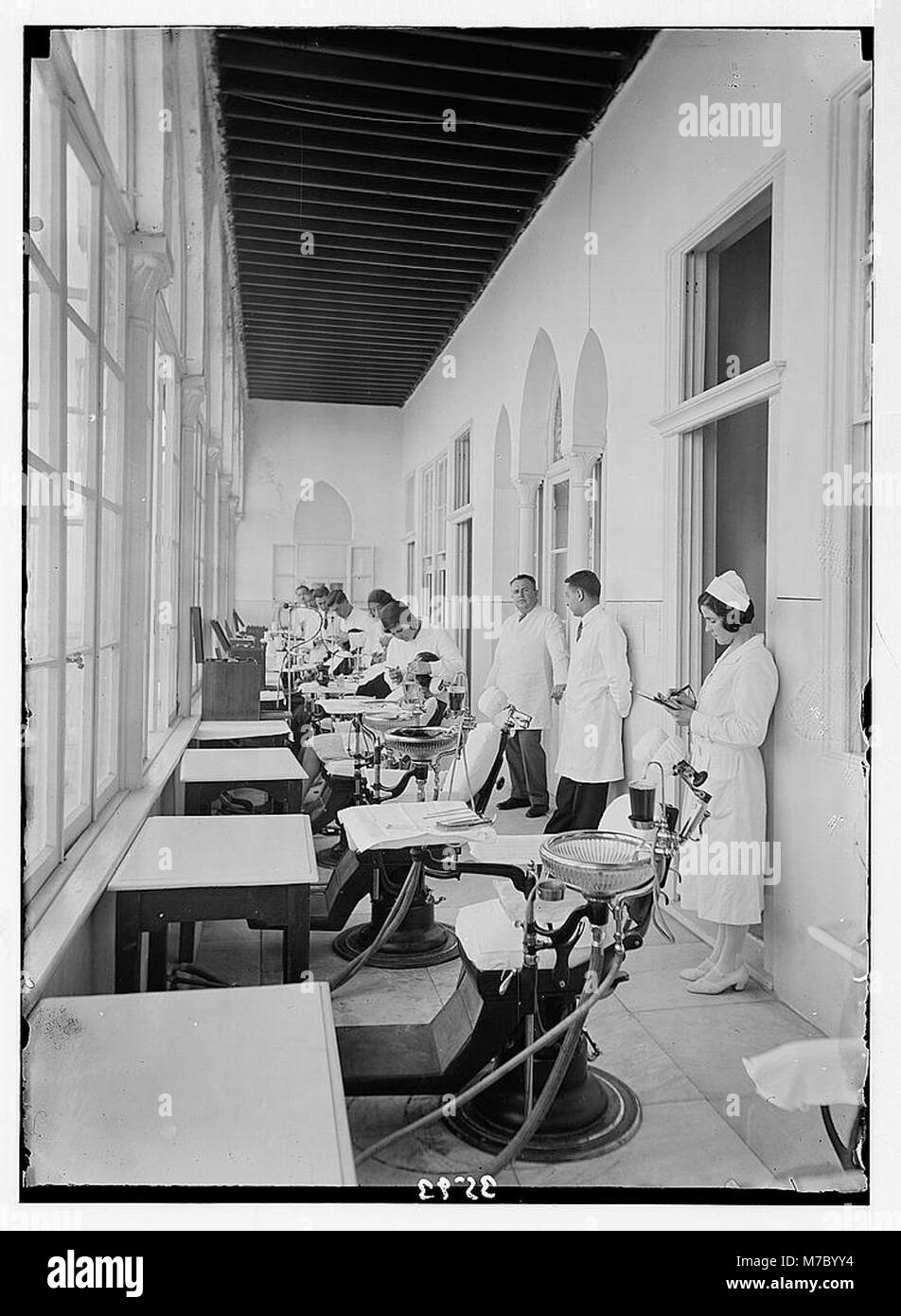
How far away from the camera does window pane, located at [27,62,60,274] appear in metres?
1.59

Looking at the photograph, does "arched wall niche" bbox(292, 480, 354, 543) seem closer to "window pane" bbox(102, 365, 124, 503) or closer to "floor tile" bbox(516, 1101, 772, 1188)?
"window pane" bbox(102, 365, 124, 503)

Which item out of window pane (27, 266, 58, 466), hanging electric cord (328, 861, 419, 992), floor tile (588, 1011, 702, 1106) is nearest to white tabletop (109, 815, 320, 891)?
hanging electric cord (328, 861, 419, 992)

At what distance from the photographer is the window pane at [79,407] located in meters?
1.76

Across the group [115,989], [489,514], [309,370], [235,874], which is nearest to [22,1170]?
[115,989]

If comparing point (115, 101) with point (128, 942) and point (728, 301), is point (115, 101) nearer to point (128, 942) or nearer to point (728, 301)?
point (728, 301)

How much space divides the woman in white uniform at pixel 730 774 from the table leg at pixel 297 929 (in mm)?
736

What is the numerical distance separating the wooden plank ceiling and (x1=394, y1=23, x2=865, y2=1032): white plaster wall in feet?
0.25

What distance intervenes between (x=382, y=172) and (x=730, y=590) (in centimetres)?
118

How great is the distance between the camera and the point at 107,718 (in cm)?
227

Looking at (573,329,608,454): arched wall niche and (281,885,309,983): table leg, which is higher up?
(573,329,608,454): arched wall niche

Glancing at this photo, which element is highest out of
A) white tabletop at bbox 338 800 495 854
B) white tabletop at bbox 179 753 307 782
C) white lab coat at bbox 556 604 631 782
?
white lab coat at bbox 556 604 631 782

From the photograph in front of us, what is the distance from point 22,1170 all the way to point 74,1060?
247mm
